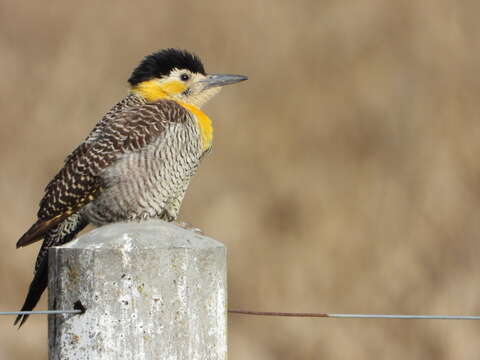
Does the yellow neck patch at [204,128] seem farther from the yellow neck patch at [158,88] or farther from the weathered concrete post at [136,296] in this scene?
the weathered concrete post at [136,296]

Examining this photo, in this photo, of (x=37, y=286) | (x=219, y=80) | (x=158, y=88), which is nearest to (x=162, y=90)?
(x=158, y=88)

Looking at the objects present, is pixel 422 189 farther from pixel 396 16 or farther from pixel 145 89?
pixel 145 89

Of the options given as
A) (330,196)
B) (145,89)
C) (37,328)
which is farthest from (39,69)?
(145,89)

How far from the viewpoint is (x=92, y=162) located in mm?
3967

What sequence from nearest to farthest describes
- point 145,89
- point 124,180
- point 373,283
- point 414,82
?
1. point 124,180
2. point 145,89
3. point 373,283
4. point 414,82

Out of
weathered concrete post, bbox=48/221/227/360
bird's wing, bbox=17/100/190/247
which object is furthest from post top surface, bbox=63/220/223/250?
bird's wing, bbox=17/100/190/247

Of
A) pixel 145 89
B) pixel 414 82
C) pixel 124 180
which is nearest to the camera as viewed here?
pixel 124 180

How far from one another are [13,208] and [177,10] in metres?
2.21

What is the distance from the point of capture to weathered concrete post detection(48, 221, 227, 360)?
253 cm

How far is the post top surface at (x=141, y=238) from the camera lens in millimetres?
2576

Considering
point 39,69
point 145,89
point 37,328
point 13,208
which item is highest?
point 39,69

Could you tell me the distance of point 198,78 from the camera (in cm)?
457

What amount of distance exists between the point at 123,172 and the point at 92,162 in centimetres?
13

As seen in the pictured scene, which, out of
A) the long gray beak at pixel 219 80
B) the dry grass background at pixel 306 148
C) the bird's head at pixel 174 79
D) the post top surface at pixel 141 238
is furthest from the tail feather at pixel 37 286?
the dry grass background at pixel 306 148
